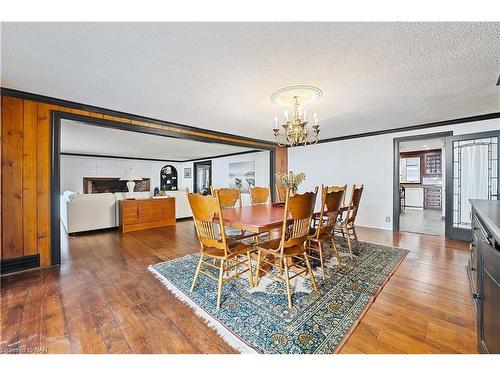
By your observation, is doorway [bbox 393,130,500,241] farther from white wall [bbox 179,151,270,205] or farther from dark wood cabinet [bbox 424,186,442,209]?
dark wood cabinet [bbox 424,186,442,209]

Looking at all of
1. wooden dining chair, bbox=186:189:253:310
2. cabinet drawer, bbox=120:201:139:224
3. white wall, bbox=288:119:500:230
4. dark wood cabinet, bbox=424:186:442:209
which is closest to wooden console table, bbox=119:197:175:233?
cabinet drawer, bbox=120:201:139:224

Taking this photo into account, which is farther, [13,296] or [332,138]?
[332,138]

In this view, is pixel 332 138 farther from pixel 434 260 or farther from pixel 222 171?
pixel 222 171

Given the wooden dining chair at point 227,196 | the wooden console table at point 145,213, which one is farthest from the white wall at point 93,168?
the wooden dining chair at point 227,196

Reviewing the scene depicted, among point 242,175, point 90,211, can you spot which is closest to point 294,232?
point 90,211

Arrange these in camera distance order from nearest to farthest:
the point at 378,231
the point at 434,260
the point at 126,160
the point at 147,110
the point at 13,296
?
1. the point at 13,296
2. the point at 434,260
3. the point at 147,110
4. the point at 378,231
5. the point at 126,160

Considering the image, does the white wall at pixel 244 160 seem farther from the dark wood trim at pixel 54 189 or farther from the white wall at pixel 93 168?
the dark wood trim at pixel 54 189

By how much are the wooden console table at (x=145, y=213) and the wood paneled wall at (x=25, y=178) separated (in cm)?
195

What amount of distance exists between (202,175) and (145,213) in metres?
5.23

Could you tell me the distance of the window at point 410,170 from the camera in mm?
8039

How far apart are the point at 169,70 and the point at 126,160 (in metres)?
8.60

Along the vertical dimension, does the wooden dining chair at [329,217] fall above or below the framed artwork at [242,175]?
below
